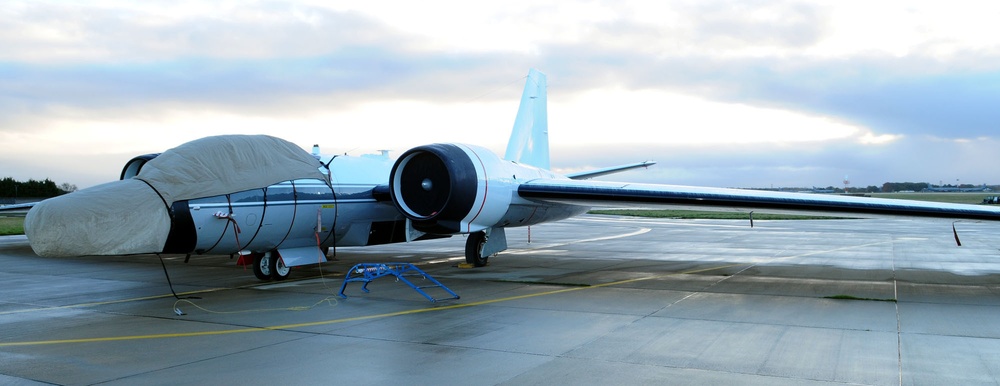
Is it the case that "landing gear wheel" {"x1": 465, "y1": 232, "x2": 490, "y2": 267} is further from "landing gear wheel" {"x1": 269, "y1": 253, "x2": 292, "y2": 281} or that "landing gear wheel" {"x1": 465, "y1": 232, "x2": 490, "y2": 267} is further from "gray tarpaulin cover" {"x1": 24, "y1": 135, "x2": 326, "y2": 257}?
"gray tarpaulin cover" {"x1": 24, "y1": 135, "x2": 326, "y2": 257}

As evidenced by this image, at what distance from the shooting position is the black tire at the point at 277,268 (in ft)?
46.0

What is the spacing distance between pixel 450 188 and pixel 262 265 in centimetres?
409

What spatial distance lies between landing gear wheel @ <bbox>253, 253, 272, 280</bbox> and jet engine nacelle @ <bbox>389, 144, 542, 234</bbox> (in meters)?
2.80

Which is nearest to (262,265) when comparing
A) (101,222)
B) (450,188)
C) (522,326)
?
(450,188)

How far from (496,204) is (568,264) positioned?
135 inches

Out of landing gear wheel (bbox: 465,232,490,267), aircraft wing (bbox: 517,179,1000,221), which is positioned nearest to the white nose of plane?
landing gear wheel (bbox: 465,232,490,267)

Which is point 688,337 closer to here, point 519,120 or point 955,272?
point 955,272

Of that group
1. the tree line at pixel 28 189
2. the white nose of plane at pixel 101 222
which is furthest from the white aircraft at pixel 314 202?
the tree line at pixel 28 189

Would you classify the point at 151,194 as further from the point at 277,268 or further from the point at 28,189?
the point at 28,189

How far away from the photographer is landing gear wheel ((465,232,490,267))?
1645cm

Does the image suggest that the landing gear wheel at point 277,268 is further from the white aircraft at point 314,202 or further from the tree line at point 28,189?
the tree line at point 28,189

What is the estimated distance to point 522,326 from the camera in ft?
29.1

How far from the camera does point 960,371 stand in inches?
259

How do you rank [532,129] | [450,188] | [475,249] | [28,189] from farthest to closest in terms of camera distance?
[28,189] → [532,129] → [475,249] → [450,188]
